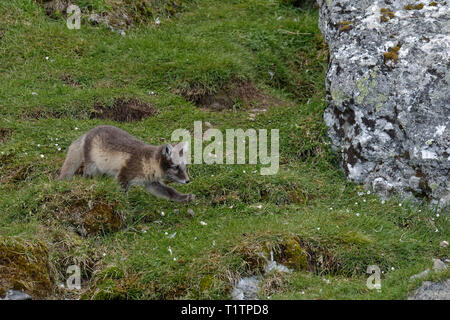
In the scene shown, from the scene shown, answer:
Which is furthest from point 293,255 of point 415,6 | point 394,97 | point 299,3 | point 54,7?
point 299,3

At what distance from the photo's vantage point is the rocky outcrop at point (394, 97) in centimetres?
821

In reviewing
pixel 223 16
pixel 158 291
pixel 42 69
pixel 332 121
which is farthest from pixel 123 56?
pixel 158 291

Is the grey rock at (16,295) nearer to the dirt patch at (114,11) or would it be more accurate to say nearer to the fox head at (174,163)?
the fox head at (174,163)

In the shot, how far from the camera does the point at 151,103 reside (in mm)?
10328

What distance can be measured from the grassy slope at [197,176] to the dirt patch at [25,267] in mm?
181

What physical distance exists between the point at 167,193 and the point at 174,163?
1.30 feet

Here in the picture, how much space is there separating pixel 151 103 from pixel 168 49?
5.15 ft

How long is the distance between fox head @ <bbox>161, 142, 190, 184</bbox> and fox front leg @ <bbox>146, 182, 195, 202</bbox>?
0.13 meters

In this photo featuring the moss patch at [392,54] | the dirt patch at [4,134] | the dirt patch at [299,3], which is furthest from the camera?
the dirt patch at [299,3]

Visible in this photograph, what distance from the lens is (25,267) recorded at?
6.37 m

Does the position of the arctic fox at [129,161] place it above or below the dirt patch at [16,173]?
above

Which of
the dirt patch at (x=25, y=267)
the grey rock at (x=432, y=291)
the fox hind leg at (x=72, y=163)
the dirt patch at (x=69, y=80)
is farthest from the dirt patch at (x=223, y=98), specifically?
the grey rock at (x=432, y=291)

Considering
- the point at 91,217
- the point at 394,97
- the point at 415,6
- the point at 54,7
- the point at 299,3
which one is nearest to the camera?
the point at 91,217

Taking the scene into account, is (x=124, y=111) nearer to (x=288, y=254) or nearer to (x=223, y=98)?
(x=223, y=98)
